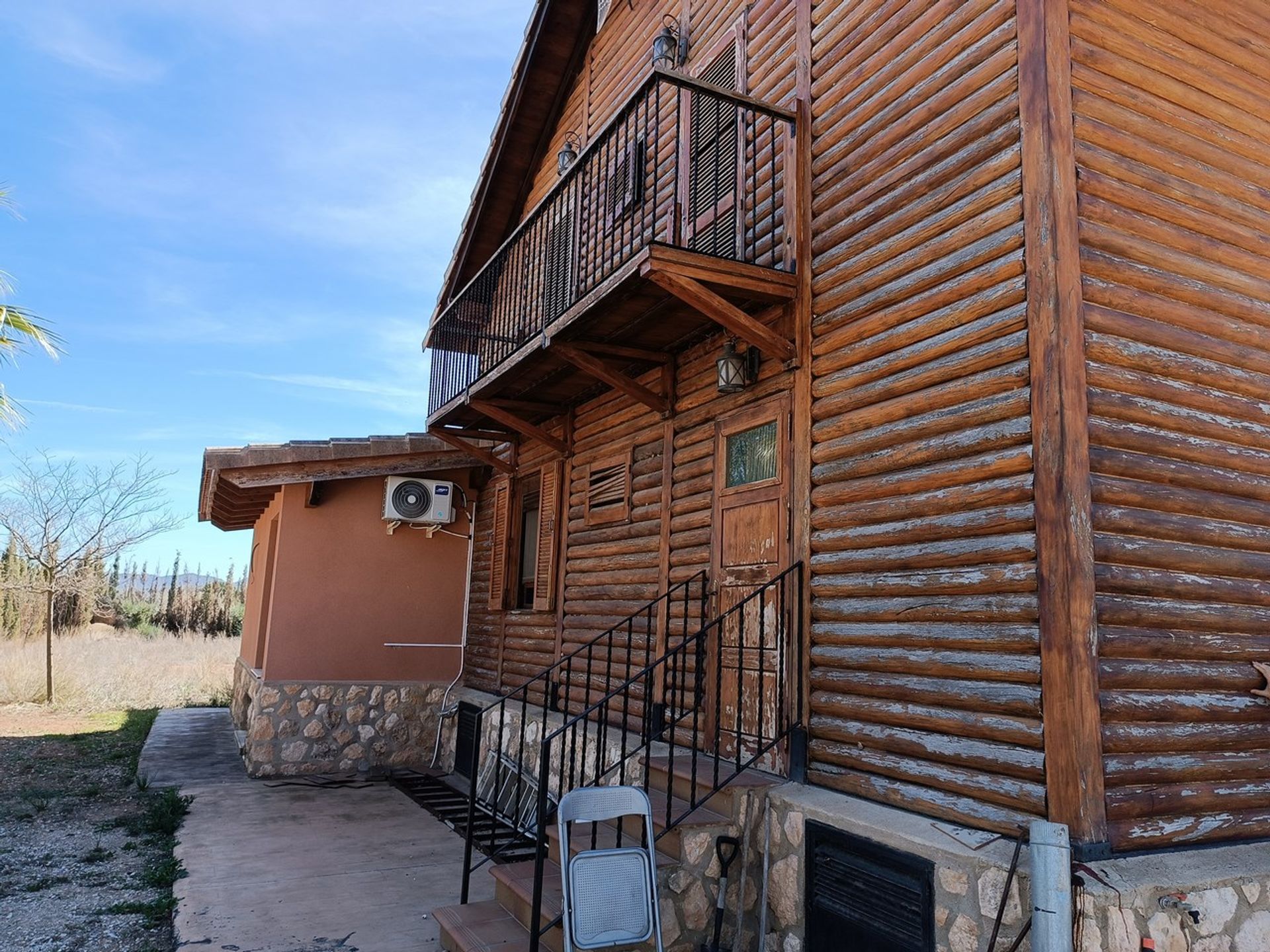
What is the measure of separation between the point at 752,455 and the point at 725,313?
106 centimetres

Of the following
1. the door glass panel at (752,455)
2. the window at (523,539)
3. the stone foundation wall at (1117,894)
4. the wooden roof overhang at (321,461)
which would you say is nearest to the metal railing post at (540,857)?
the stone foundation wall at (1117,894)

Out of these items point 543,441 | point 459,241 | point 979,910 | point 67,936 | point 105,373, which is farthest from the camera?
point 105,373

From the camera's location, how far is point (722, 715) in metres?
5.83

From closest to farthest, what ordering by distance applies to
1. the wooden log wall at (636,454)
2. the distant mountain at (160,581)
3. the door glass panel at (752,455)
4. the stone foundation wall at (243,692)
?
1. the door glass panel at (752,455)
2. the wooden log wall at (636,454)
3. the stone foundation wall at (243,692)
4. the distant mountain at (160,581)

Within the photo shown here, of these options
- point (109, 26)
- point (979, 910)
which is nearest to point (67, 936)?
point (979, 910)

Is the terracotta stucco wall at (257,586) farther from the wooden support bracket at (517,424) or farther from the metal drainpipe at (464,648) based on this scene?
the wooden support bracket at (517,424)

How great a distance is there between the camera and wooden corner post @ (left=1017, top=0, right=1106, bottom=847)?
341 cm

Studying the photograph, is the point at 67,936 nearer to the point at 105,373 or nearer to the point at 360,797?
the point at 360,797

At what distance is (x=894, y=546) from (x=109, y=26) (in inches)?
772

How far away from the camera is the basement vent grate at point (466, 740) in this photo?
10453 millimetres

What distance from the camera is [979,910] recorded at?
136 inches

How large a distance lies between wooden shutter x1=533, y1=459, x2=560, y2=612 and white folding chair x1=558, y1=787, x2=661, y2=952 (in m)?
4.69

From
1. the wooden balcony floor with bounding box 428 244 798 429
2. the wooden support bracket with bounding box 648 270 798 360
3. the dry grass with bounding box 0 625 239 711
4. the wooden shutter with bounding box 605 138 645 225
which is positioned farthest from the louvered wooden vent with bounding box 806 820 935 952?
the dry grass with bounding box 0 625 239 711

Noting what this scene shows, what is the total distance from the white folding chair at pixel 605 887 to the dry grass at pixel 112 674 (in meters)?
15.3
